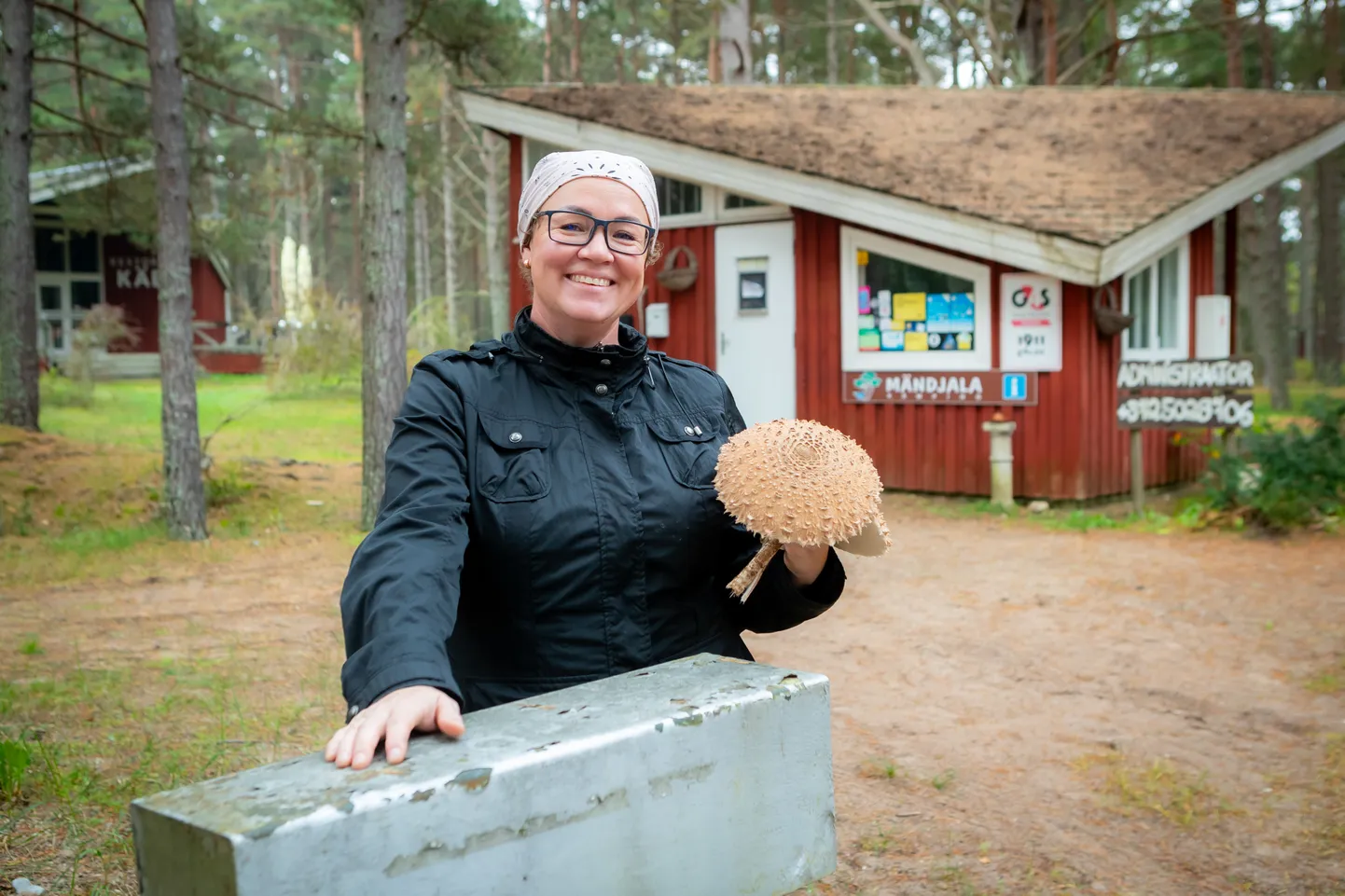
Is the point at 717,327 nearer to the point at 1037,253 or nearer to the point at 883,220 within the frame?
the point at 883,220

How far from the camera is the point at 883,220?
12.0m

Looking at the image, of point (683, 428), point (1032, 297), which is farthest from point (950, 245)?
point (683, 428)

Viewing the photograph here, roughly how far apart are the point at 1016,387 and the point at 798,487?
34.5 ft

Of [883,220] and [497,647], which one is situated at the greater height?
[883,220]

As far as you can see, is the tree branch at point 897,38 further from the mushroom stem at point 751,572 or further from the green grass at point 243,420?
the mushroom stem at point 751,572

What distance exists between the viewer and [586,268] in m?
2.25

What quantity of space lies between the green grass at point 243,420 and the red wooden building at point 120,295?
438cm

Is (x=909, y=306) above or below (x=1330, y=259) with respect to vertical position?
below

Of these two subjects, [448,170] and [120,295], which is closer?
[120,295]

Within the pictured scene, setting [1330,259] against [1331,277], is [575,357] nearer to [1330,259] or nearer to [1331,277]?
[1331,277]

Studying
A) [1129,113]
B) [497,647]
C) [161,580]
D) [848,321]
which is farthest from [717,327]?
[497,647]

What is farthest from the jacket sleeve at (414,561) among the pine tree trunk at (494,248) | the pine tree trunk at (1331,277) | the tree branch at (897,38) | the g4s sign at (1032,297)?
the pine tree trunk at (1331,277)

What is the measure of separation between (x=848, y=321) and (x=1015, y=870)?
30.9ft

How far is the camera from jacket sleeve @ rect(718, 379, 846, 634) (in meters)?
2.27
